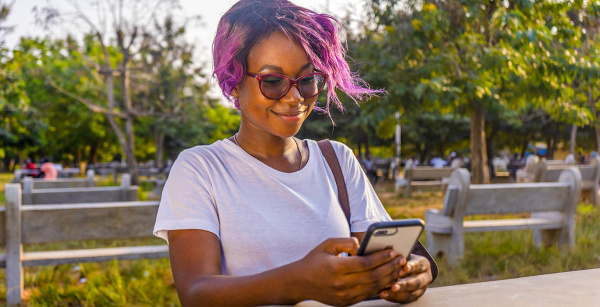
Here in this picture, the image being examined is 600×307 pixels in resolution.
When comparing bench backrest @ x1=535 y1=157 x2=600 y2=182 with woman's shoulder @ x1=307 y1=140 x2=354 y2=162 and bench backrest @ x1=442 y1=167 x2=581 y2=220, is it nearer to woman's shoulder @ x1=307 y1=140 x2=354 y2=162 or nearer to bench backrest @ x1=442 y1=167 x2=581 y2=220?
bench backrest @ x1=442 y1=167 x2=581 y2=220

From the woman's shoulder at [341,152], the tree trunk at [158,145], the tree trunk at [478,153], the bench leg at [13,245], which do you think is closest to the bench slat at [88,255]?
the bench leg at [13,245]

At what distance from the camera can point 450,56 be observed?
8.66 meters

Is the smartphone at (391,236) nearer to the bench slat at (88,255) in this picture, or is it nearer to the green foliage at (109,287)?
the green foliage at (109,287)

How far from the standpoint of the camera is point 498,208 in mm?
5949

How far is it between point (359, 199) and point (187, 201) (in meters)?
0.54

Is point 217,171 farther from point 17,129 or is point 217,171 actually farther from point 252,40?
point 17,129

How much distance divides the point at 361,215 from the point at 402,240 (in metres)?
0.54

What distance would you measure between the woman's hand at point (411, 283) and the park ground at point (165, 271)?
343 cm

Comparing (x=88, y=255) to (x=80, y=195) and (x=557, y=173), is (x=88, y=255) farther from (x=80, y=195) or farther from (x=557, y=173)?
(x=557, y=173)

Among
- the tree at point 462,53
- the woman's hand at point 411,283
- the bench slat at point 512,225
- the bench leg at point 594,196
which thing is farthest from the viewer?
the bench leg at point 594,196

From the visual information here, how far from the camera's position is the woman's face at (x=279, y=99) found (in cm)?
162

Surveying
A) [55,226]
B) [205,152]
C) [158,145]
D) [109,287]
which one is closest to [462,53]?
[109,287]

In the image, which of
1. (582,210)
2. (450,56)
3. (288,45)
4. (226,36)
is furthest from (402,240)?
(582,210)

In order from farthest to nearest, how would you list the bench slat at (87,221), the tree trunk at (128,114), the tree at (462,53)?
the tree trunk at (128,114) < the tree at (462,53) < the bench slat at (87,221)
